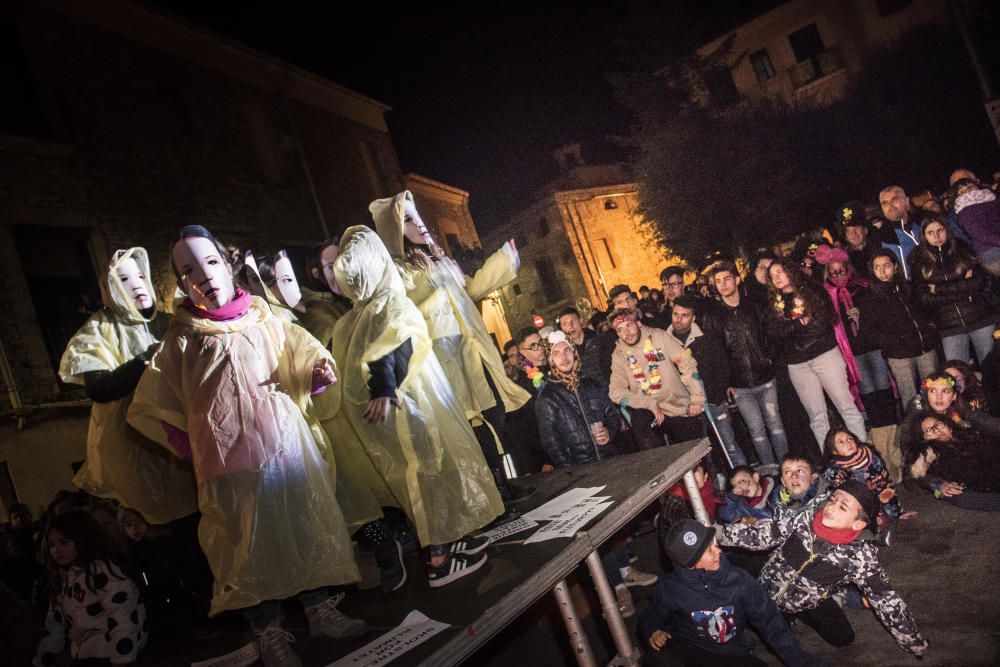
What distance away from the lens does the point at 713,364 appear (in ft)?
17.5

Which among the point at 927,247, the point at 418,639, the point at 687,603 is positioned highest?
the point at 927,247

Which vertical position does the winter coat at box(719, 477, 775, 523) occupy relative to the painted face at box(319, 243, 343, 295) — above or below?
below

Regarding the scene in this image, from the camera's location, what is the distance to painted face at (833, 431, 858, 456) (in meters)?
4.12

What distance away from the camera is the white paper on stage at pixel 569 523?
2719 mm

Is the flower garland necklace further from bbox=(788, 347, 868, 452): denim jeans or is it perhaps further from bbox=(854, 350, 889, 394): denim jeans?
bbox=(854, 350, 889, 394): denim jeans

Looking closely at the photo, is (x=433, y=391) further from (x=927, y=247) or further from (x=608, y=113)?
(x=608, y=113)

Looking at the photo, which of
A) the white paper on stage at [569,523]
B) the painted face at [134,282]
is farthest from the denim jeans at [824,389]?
the painted face at [134,282]

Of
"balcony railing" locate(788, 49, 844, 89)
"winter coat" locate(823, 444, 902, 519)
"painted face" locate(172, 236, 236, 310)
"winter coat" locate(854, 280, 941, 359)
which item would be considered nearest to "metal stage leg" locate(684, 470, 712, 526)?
"winter coat" locate(823, 444, 902, 519)

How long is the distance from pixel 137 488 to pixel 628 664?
8.50ft

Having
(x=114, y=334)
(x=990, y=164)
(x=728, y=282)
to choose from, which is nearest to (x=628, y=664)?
(x=114, y=334)

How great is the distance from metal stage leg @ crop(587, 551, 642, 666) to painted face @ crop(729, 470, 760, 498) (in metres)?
1.81

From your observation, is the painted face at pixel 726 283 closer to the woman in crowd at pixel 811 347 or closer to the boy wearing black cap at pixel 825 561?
the woman in crowd at pixel 811 347

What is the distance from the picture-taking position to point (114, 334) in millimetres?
3135

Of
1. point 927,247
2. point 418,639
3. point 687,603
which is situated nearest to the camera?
point 418,639
